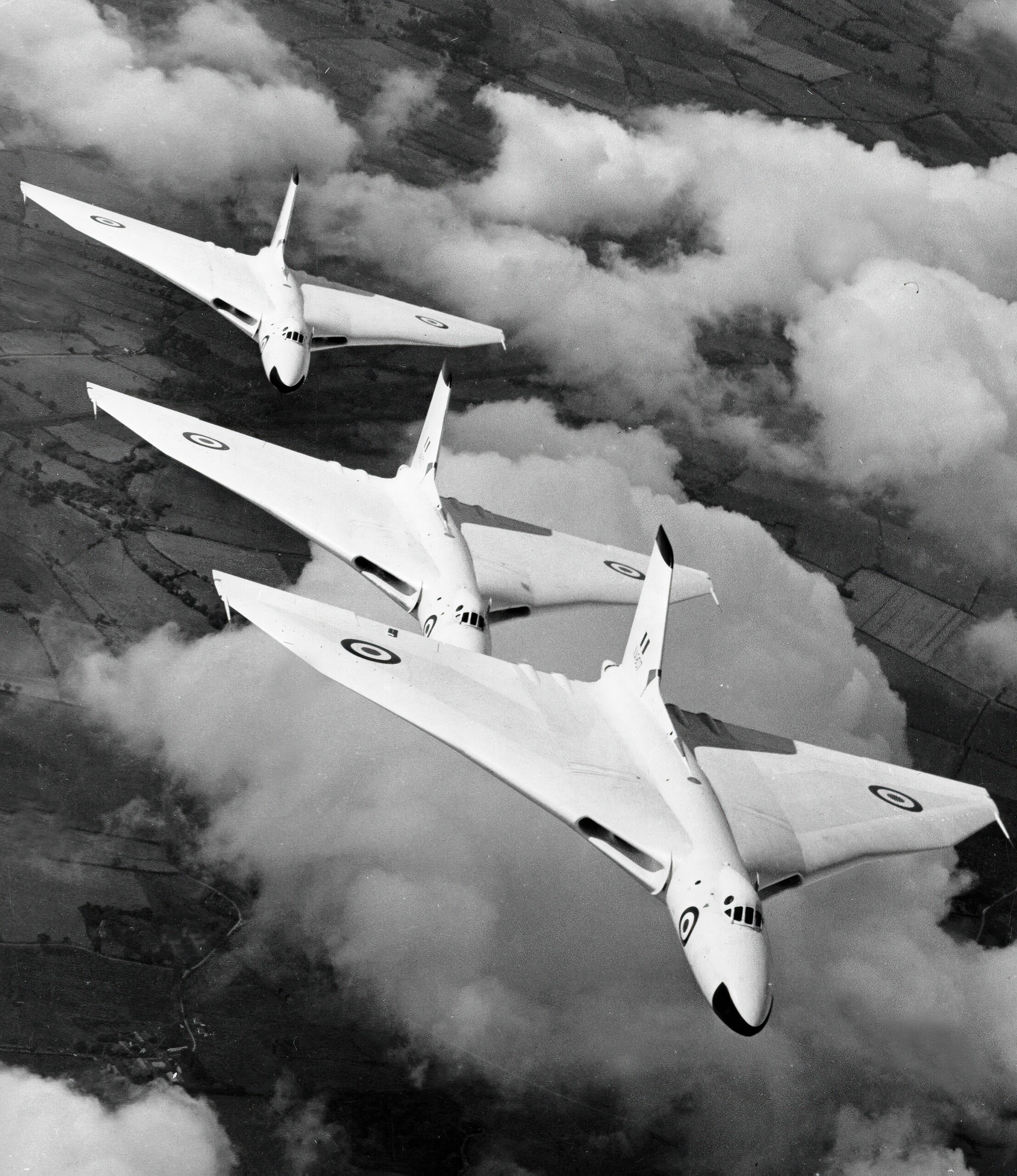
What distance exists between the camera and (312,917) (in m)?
43.5

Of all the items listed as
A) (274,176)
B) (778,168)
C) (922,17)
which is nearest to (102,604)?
(274,176)

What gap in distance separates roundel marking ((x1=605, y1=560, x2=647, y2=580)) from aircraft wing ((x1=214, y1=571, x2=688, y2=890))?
32.6 feet

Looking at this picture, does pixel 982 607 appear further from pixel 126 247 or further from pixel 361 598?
pixel 126 247

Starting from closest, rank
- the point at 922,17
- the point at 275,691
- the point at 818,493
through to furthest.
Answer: the point at 275,691 < the point at 818,493 < the point at 922,17

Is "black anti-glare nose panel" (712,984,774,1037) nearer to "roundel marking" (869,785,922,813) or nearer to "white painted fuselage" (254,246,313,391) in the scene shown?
"roundel marking" (869,785,922,813)

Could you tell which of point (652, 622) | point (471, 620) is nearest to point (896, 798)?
point (652, 622)

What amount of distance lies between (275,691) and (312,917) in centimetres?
877

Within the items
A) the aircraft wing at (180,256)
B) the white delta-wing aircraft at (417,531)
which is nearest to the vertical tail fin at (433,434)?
the white delta-wing aircraft at (417,531)

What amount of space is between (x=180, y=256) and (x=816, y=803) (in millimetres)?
36396

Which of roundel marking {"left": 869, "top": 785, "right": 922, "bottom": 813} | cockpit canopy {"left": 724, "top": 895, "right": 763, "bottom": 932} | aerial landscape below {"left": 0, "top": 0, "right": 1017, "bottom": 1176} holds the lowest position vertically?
aerial landscape below {"left": 0, "top": 0, "right": 1017, "bottom": 1176}

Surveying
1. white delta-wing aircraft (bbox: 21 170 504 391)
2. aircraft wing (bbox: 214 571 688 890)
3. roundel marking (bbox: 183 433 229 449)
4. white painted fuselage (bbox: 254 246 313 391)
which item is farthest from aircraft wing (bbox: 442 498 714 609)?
white delta-wing aircraft (bbox: 21 170 504 391)

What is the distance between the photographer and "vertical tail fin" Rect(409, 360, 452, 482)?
4806cm

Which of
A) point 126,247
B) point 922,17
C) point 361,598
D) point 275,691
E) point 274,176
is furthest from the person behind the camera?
point 922,17

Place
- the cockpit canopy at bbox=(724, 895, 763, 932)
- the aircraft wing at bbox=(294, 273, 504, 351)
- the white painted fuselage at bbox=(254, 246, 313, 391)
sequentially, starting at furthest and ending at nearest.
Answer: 1. the aircraft wing at bbox=(294, 273, 504, 351)
2. the white painted fuselage at bbox=(254, 246, 313, 391)
3. the cockpit canopy at bbox=(724, 895, 763, 932)
